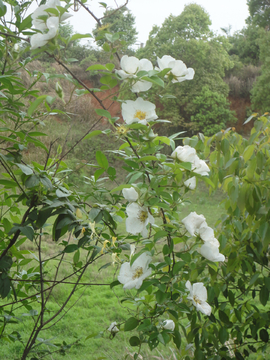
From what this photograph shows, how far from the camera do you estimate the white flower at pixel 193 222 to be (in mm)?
481

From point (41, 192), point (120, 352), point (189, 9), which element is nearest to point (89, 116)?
point (189, 9)

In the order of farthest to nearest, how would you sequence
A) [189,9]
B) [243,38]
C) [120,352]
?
[243,38]
[189,9]
[120,352]

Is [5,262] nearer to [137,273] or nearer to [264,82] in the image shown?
[137,273]

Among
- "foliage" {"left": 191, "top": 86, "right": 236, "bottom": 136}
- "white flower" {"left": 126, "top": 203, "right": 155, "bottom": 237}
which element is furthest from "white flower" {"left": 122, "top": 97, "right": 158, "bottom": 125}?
"foliage" {"left": 191, "top": 86, "right": 236, "bottom": 136}

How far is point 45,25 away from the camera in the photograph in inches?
17.6

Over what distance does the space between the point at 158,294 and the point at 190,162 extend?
0.23m

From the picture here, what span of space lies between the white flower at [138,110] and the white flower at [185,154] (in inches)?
2.7

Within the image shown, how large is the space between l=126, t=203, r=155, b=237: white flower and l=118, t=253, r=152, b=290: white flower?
0.05 metres

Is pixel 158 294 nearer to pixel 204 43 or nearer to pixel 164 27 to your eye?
pixel 204 43

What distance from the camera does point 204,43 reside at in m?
10.1

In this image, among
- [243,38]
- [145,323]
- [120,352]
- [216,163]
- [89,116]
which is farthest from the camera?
[243,38]

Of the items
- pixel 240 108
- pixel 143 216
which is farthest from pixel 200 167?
pixel 240 108

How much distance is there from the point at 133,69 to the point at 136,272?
0.32 meters

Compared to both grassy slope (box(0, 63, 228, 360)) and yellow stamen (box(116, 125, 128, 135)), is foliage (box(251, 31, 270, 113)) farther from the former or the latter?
yellow stamen (box(116, 125, 128, 135))
